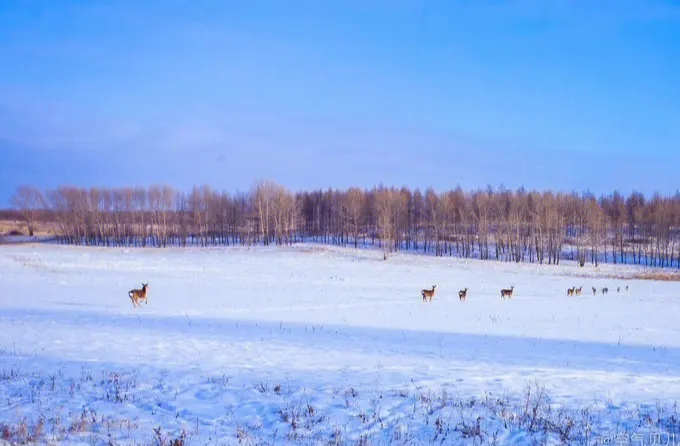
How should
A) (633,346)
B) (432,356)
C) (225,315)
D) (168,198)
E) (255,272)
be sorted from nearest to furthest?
1. (432,356)
2. (633,346)
3. (225,315)
4. (255,272)
5. (168,198)

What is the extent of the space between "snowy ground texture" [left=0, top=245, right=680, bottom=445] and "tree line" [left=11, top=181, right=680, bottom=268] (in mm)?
51398

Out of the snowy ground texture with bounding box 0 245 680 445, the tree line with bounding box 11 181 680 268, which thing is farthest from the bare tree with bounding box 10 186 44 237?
the snowy ground texture with bounding box 0 245 680 445

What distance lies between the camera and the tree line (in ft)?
255

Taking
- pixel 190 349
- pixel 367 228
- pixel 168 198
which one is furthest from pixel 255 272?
pixel 367 228

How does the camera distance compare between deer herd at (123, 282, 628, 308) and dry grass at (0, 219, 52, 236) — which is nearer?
deer herd at (123, 282, 628, 308)

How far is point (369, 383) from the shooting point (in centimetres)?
944

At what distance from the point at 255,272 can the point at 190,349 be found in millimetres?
30442

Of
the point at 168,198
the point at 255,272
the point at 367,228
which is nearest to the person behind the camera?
the point at 255,272

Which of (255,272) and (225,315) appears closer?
(225,315)

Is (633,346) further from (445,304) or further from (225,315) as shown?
(225,315)

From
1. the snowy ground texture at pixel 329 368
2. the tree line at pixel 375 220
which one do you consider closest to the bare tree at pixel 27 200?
the tree line at pixel 375 220

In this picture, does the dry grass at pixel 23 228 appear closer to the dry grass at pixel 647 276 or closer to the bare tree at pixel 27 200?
the bare tree at pixel 27 200

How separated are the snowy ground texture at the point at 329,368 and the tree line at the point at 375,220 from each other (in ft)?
169

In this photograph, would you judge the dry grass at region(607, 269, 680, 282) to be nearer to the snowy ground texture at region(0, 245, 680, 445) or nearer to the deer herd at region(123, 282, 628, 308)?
the deer herd at region(123, 282, 628, 308)
